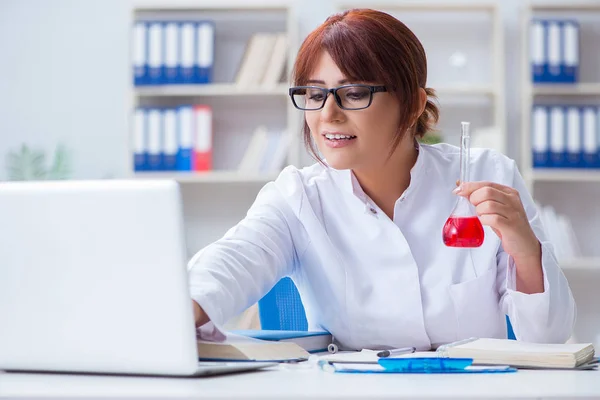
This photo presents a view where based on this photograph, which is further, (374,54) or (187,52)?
(187,52)

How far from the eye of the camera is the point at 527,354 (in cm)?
117

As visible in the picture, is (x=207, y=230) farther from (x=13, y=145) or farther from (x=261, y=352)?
(x=261, y=352)

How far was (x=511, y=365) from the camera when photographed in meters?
1.18

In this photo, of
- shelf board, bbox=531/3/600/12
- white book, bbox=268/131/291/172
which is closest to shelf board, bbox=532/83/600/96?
shelf board, bbox=531/3/600/12

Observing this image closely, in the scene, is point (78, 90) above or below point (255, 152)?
above

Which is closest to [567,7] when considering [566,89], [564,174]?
[566,89]

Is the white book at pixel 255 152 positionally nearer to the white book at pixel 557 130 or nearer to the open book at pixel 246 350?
the white book at pixel 557 130

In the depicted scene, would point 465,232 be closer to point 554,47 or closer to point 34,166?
point 554,47

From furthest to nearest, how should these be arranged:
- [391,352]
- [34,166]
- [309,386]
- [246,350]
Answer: [34,166], [391,352], [246,350], [309,386]

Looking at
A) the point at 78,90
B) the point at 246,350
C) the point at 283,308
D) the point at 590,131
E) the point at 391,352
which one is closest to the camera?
the point at 246,350

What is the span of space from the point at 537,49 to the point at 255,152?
139 centimetres

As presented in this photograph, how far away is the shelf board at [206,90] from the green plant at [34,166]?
51 centimetres

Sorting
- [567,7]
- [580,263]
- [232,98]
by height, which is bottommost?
[580,263]

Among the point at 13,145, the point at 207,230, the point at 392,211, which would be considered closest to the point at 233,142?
the point at 207,230
